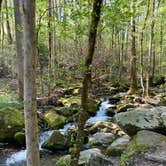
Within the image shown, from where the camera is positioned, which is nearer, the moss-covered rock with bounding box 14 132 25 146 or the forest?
the forest

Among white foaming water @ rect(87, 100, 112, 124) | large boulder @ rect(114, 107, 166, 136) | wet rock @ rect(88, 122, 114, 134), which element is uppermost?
large boulder @ rect(114, 107, 166, 136)

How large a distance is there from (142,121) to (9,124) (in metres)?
3.87

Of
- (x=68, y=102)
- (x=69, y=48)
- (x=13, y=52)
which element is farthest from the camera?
(x=69, y=48)

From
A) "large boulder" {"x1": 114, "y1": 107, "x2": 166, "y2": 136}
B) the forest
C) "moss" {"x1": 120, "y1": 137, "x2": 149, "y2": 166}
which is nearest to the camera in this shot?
the forest

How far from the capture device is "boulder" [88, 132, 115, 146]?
25.3ft

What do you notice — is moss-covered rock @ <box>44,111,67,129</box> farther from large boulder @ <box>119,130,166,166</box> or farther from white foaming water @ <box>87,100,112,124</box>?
large boulder @ <box>119,130,166,166</box>

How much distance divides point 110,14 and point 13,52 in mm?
16328

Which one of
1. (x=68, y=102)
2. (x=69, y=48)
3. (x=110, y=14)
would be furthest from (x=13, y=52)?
(x=110, y=14)

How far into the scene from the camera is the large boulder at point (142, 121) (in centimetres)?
717

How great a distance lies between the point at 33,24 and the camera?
9.81ft

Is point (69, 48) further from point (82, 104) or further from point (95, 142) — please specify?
point (82, 104)

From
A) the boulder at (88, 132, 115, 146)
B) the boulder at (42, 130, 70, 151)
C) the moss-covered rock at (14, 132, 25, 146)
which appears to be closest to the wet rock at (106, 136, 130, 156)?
the boulder at (88, 132, 115, 146)

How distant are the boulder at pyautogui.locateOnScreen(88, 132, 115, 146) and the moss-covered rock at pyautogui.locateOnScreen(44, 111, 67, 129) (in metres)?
1.69

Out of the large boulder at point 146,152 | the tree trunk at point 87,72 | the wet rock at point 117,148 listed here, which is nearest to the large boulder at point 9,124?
the wet rock at point 117,148
